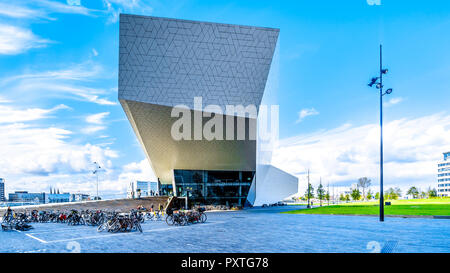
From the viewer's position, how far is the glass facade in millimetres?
39719

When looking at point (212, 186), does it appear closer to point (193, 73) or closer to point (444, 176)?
point (193, 73)

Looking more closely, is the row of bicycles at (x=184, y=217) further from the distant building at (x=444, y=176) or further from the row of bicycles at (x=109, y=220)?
the distant building at (x=444, y=176)

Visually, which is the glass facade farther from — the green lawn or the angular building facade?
the green lawn

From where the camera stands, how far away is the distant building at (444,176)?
104 metres

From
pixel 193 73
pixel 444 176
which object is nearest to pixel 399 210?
pixel 193 73

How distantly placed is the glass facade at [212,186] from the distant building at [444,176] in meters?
96.2

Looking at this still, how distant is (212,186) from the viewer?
131ft

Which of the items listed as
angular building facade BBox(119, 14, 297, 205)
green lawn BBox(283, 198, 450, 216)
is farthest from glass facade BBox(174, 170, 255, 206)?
green lawn BBox(283, 198, 450, 216)

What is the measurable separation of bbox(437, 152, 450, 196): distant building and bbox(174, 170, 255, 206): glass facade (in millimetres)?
96220

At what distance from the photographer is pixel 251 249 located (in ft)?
26.4
